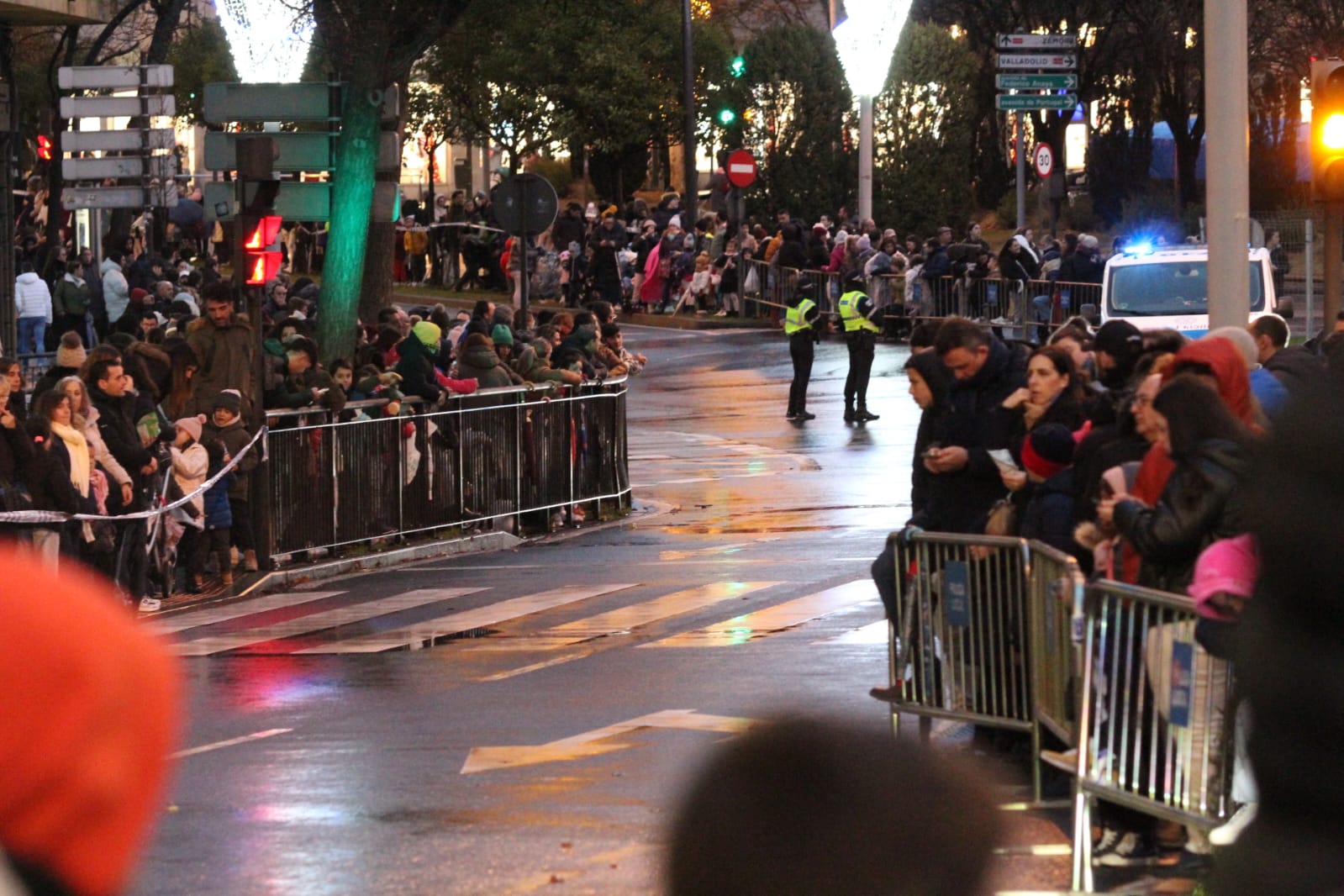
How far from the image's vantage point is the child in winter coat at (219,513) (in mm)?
14797

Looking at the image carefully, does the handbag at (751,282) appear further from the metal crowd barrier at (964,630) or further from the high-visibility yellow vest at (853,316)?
the metal crowd barrier at (964,630)

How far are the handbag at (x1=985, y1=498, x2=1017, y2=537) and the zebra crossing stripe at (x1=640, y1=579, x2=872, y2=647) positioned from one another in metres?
3.47

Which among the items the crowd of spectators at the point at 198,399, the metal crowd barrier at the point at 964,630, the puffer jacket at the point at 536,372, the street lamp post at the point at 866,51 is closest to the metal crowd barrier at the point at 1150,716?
the metal crowd barrier at the point at 964,630

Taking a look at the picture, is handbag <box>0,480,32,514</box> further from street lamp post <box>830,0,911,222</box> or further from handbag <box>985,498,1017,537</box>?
street lamp post <box>830,0,911,222</box>

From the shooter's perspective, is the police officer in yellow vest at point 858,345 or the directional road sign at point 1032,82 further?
the directional road sign at point 1032,82

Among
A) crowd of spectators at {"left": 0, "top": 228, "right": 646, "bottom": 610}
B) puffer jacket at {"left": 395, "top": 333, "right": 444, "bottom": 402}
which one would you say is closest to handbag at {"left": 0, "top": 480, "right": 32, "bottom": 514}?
crowd of spectators at {"left": 0, "top": 228, "right": 646, "bottom": 610}

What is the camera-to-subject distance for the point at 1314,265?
43156 mm

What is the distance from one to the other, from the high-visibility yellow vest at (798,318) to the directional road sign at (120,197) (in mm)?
7675

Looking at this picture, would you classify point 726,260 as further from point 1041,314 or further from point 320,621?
point 320,621

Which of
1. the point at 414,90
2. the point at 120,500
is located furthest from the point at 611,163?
the point at 120,500

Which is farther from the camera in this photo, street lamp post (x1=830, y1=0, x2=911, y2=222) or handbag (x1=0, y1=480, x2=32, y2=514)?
street lamp post (x1=830, y1=0, x2=911, y2=222)

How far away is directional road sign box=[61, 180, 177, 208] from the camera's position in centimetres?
2116

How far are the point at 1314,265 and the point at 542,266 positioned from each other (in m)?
14.9

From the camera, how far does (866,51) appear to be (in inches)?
1559
